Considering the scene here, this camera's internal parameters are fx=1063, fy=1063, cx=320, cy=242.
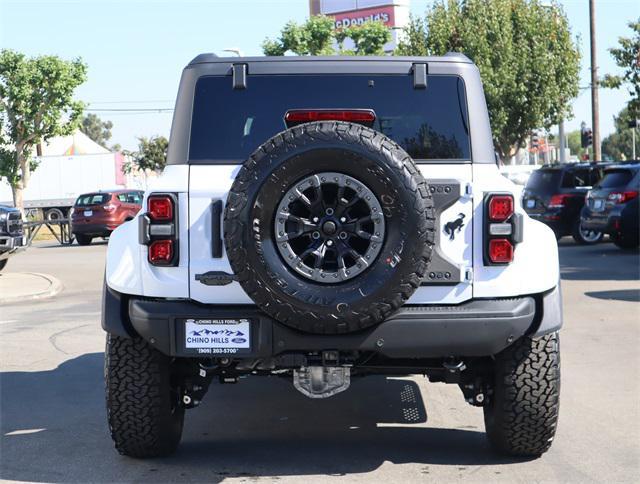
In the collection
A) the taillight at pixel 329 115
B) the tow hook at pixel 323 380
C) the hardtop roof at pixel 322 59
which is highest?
the hardtop roof at pixel 322 59

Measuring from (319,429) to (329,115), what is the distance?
211 centimetres

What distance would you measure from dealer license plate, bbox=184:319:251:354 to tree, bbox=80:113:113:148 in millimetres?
164511

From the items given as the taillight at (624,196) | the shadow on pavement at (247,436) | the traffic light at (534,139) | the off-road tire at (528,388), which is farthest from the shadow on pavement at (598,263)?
the traffic light at (534,139)

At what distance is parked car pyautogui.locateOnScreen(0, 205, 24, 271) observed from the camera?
1806 cm

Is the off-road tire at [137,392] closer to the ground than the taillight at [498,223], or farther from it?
closer to the ground

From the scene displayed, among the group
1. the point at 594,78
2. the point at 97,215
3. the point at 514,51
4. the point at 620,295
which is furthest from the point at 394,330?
the point at 514,51

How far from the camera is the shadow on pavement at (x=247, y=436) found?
5.61 meters

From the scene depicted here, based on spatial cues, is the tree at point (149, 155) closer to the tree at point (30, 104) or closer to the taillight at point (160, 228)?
the tree at point (30, 104)

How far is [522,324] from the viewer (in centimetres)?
524

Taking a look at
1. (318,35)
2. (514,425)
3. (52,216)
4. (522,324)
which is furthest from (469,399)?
(52,216)

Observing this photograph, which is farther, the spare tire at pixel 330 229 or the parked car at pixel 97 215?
the parked car at pixel 97 215

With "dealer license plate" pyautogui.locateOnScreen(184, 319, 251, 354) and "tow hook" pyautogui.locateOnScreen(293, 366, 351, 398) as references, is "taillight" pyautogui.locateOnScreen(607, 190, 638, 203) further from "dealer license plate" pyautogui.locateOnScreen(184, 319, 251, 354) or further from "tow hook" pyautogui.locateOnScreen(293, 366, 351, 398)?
"dealer license plate" pyautogui.locateOnScreen(184, 319, 251, 354)

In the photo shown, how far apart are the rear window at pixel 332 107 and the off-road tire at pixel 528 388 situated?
1084mm

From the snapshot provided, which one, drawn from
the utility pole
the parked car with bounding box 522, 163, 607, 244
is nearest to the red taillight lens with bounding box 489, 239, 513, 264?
the parked car with bounding box 522, 163, 607, 244
